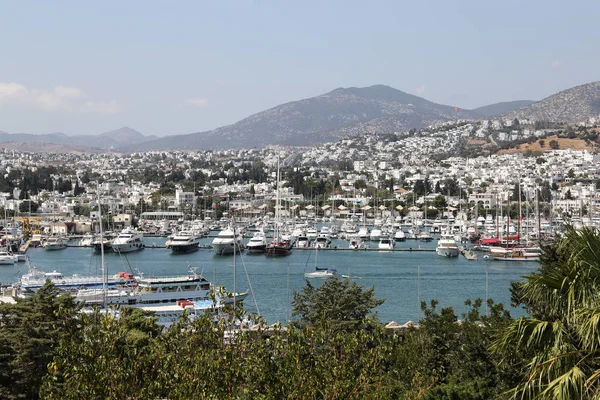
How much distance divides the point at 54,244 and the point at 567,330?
35912 mm

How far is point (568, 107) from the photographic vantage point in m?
141

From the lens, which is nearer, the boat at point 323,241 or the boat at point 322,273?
the boat at point 322,273

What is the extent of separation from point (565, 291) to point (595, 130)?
9078 centimetres

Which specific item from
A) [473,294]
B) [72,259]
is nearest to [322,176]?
[72,259]

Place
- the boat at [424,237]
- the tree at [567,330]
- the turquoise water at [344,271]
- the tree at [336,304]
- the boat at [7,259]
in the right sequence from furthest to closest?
the boat at [424,237], the boat at [7,259], the turquoise water at [344,271], the tree at [336,304], the tree at [567,330]

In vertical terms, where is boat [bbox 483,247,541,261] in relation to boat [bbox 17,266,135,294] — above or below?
below

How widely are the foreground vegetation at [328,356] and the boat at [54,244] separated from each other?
2927cm

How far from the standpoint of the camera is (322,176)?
79.9 meters

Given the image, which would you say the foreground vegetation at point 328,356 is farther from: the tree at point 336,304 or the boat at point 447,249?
the boat at point 447,249

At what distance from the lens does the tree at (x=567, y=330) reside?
2.74 m

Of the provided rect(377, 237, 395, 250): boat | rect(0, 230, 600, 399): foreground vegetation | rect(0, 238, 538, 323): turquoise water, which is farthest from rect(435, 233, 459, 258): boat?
rect(0, 230, 600, 399): foreground vegetation

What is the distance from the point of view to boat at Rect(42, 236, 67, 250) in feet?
120

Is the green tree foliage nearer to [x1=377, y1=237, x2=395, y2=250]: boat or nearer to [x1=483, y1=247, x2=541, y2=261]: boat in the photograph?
[x1=483, y1=247, x2=541, y2=261]: boat

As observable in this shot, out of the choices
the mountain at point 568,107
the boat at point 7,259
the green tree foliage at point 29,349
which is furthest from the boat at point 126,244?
the mountain at point 568,107
